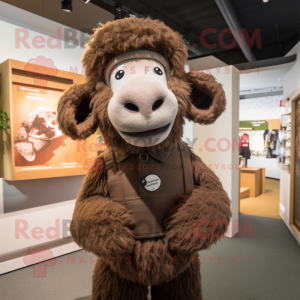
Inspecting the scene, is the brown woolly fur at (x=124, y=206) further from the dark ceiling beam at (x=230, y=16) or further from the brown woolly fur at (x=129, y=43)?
the dark ceiling beam at (x=230, y=16)

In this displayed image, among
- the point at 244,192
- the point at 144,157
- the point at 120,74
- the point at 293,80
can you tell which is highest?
the point at 293,80

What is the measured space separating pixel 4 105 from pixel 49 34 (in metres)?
0.98

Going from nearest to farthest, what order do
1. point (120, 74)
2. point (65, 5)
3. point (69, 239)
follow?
1. point (120, 74)
2. point (65, 5)
3. point (69, 239)

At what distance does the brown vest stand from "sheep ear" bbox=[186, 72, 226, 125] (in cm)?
17

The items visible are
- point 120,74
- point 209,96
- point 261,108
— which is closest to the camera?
point 120,74

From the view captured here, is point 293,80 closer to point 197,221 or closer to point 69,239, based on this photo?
point 197,221

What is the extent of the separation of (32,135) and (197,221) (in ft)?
6.82

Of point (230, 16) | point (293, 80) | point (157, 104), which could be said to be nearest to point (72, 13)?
point (230, 16)

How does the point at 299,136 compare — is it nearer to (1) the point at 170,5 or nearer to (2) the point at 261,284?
(2) the point at 261,284

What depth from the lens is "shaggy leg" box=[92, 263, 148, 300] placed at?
3.14ft

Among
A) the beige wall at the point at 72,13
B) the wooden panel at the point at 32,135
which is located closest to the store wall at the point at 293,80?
the beige wall at the point at 72,13

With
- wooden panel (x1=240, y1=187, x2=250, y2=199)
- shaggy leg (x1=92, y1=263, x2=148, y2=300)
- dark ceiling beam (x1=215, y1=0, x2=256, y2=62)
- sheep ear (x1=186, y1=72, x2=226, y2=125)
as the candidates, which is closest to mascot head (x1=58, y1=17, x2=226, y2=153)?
sheep ear (x1=186, y1=72, x2=226, y2=125)

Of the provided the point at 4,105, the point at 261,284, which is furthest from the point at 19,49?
the point at 261,284

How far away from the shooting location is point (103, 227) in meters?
0.77
